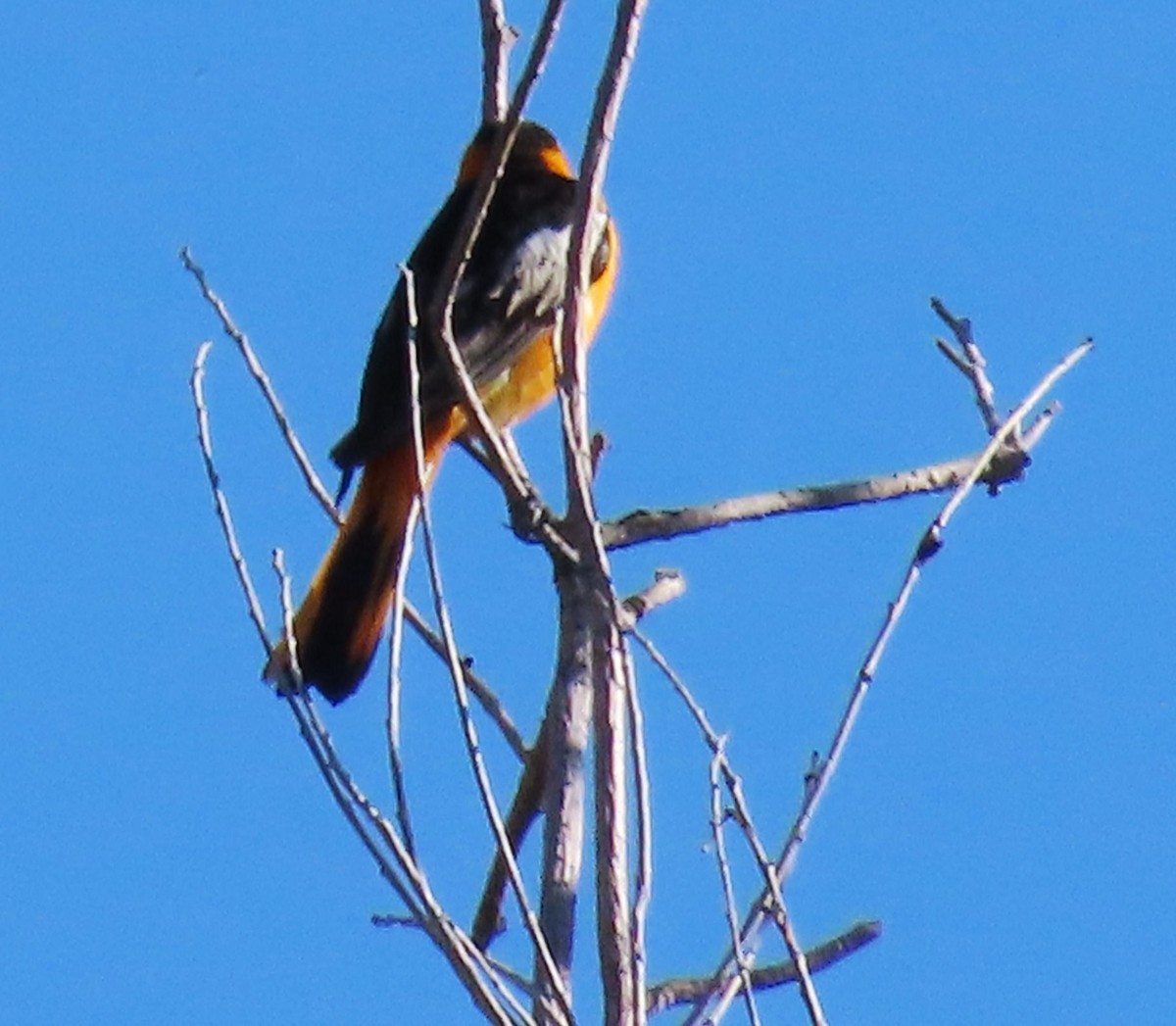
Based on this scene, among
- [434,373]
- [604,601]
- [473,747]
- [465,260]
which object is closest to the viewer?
[473,747]

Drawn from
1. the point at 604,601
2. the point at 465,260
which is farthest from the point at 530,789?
the point at 465,260

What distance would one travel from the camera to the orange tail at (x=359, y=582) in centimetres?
395

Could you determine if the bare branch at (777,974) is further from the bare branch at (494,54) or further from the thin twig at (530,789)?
the bare branch at (494,54)

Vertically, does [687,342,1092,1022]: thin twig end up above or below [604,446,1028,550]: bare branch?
below

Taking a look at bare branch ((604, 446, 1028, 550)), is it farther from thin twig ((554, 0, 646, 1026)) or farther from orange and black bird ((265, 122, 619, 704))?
orange and black bird ((265, 122, 619, 704))

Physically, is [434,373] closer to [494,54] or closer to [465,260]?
[494,54]

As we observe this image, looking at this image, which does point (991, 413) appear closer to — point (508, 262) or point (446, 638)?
point (446, 638)

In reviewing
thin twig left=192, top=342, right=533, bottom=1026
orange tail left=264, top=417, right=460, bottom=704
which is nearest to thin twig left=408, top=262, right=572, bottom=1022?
thin twig left=192, top=342, right=533, bottom=1026

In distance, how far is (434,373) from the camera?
3.97m

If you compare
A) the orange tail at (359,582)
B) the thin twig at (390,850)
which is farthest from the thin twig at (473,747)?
the orange tail at (359,582)

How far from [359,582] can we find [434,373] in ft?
1.30

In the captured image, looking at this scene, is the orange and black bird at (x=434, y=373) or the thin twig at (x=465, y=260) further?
the orange and black bird at (x=434, y=373)

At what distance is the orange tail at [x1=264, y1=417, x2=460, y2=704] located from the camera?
13.0 ft

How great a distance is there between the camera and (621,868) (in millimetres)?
2471
